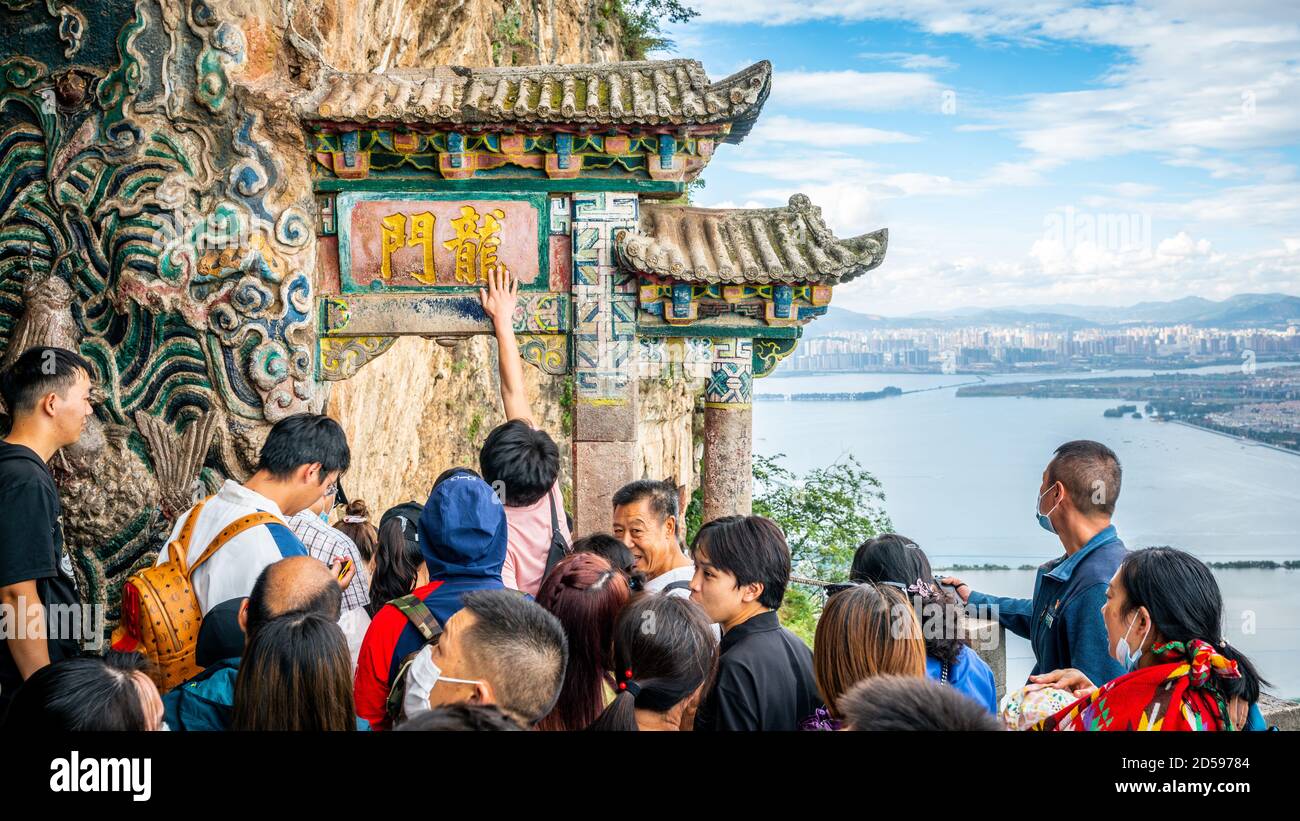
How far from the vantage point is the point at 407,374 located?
11.6m

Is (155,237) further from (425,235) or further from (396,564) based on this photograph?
(396,564)

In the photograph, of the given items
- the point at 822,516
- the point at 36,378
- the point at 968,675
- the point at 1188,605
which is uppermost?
the point at 36,378

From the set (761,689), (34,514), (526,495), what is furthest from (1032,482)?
(34,514)

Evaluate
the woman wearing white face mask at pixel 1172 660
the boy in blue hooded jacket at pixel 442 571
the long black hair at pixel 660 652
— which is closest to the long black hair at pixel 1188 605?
the woman wearing white face mask at pixel 1172 660

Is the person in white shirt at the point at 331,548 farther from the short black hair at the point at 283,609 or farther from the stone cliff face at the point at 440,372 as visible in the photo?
the stone cliff face at the point at 440,372

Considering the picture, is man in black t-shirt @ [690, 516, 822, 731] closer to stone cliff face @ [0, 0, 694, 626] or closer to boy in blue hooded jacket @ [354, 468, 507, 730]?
boy in blue hooded jacket @ [354, 468, 507, 730]

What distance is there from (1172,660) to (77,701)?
8.97ft

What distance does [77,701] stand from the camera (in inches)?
96.7

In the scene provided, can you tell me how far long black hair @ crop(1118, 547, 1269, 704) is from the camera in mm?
2666

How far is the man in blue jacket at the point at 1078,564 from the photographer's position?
3.70 meters

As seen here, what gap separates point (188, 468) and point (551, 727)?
379 centimetres

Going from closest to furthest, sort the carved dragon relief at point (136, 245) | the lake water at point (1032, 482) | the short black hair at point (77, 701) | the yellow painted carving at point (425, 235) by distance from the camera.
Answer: the short black hair at point (77, 701), the carved dragon relief at point (136, 245), the yellow painted carving at point (425, 235), the lake water at point (1032, 482)

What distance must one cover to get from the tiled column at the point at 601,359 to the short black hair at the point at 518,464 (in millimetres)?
2324

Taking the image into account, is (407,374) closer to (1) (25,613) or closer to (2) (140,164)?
(2) (140,164)
